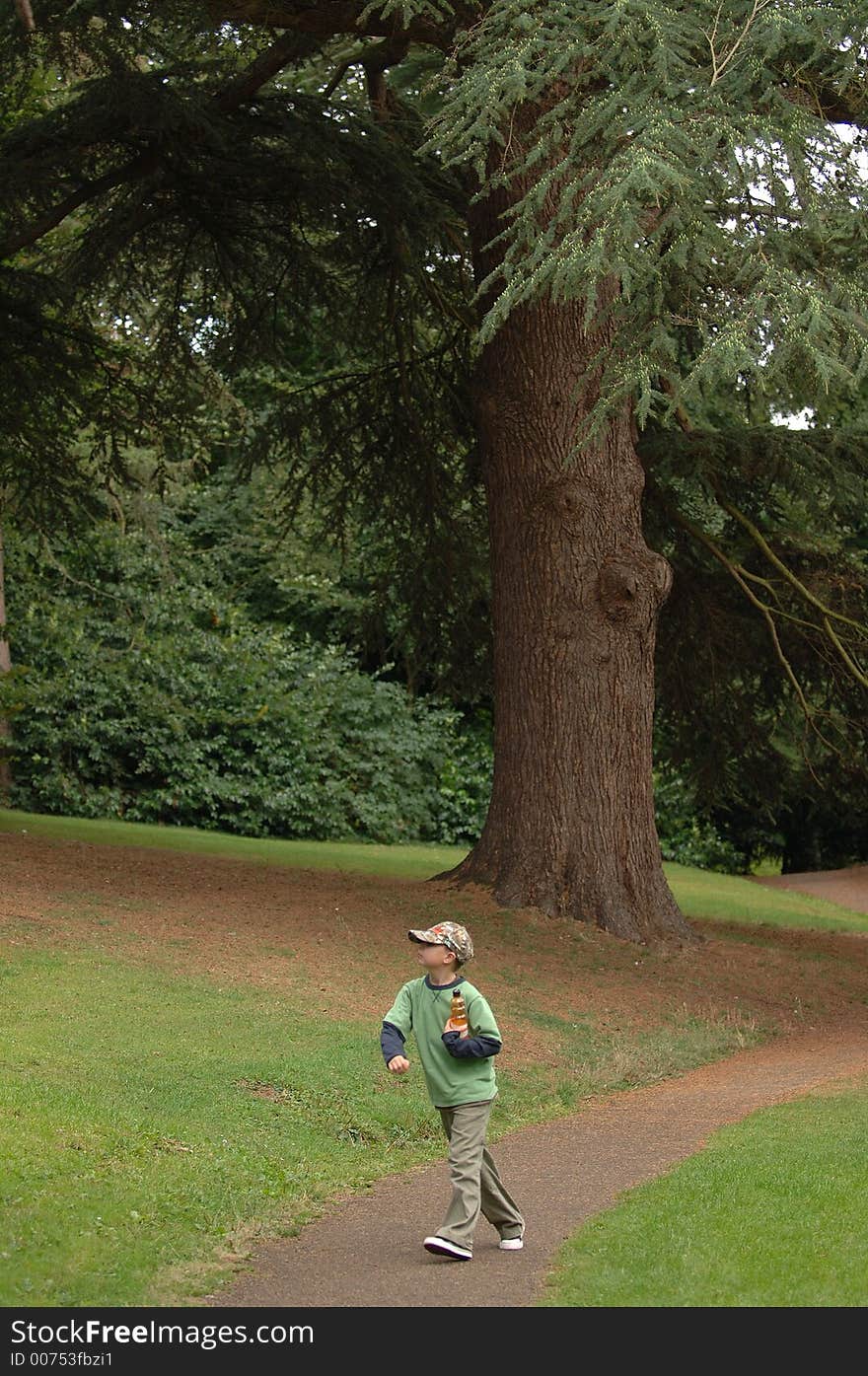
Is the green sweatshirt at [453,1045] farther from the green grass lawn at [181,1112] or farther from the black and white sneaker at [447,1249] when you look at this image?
the green grass lawn at [181,1112]

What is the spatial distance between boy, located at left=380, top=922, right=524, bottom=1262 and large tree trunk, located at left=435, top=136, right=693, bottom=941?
8.58 metres

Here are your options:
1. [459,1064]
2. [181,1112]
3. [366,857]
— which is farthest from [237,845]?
[459,1064]

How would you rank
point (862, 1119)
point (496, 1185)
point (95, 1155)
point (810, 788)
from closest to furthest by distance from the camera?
point (496, 1185) < point (95, 1155) < point (862, 1119) < point (810, 788)

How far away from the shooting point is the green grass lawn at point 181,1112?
6.02 m

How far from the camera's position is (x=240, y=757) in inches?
1060

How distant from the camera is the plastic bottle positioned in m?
6.30

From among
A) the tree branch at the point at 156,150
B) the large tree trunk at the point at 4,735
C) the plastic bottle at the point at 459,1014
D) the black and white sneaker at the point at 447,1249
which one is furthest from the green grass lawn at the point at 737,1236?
the large tree trunk at the point at 4,735

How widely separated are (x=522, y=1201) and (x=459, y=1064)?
4.15 feet

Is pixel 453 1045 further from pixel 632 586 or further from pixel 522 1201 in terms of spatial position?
pixel 632 586

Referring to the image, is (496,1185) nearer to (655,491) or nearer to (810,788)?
(655,491)

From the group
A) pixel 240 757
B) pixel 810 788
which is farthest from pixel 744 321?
pixel 240 757

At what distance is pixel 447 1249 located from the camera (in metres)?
6.06

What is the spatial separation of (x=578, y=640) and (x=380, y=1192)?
27.8 ft

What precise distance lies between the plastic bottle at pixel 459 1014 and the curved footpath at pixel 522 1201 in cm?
90
